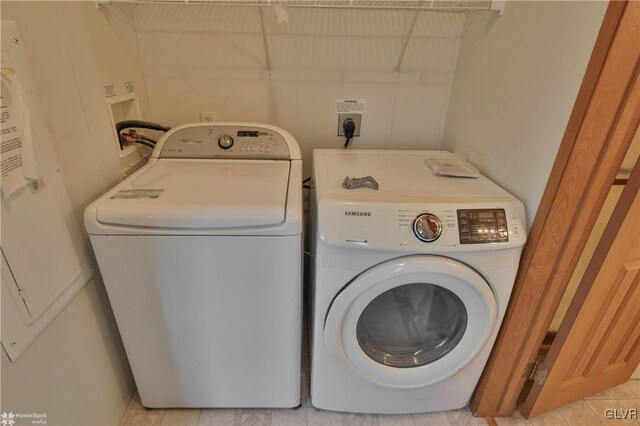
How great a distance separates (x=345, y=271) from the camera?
1021 millimetres

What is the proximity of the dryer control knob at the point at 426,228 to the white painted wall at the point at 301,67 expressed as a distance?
84 cm

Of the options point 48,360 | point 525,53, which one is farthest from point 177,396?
point 525,53

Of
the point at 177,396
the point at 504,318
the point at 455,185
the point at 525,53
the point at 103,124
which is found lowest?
the point at 177,396

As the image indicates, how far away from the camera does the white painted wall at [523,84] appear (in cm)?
91

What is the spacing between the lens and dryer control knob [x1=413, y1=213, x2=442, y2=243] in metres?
0.97

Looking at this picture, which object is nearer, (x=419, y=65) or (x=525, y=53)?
(x=525, y=53)

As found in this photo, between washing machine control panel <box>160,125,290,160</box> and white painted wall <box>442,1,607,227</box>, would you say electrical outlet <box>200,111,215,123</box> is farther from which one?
white painted wall <box>442,1,607,227</box>

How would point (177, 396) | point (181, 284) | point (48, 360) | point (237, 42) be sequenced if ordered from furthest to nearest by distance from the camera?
point (237, 42)
point (177, 396)
point (181, 284)
point (48, 360)

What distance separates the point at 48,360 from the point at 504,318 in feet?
4.63

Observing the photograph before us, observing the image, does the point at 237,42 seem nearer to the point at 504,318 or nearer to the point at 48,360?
the point at 48,360

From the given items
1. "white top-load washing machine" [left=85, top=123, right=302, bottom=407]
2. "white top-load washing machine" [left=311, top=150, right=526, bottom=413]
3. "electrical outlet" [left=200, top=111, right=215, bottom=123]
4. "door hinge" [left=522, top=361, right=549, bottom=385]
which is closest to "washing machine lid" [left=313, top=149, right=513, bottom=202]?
"white top-load washing machine" [left=311, top=150, right=526, bottom=413]

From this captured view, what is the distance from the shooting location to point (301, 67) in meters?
1.56

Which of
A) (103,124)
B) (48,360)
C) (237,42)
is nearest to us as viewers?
(48,360)

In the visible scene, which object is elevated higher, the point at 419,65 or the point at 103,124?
the point at 419,65
